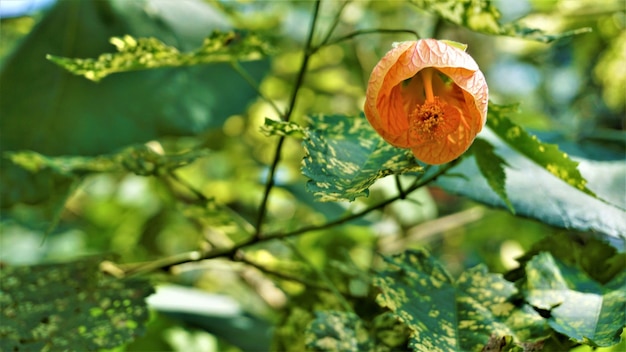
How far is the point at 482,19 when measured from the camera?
21.5 inches

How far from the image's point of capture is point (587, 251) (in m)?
0.64

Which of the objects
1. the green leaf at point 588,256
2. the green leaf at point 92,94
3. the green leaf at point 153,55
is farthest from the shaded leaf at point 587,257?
the green leaf at point 92,94

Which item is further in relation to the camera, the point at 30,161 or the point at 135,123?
the point at 135,123

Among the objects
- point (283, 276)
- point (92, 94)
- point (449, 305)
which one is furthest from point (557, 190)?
point (92, 94)

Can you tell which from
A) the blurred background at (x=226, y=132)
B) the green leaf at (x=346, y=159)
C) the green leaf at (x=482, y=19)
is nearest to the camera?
the green leaf at (x=346, y=159)

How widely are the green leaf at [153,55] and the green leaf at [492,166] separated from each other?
24 cm

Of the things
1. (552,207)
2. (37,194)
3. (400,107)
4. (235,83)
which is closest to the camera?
(400,107)

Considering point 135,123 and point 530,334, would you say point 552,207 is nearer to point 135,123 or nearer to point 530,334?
point 530,334

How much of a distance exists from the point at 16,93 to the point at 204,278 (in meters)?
0.76

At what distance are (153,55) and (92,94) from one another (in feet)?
1.32

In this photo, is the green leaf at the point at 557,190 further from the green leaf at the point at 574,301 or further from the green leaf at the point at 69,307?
the green leaf at the point at 69,307

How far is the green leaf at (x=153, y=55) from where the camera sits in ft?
1.86

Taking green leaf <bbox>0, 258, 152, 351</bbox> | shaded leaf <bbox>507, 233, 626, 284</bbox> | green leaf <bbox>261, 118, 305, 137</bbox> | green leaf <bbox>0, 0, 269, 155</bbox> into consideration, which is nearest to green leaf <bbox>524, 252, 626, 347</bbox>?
shaded leaf <bbox>507, 233, 626, 284</bbox>

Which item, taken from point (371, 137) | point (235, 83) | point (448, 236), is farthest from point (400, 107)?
point (448, 236)
